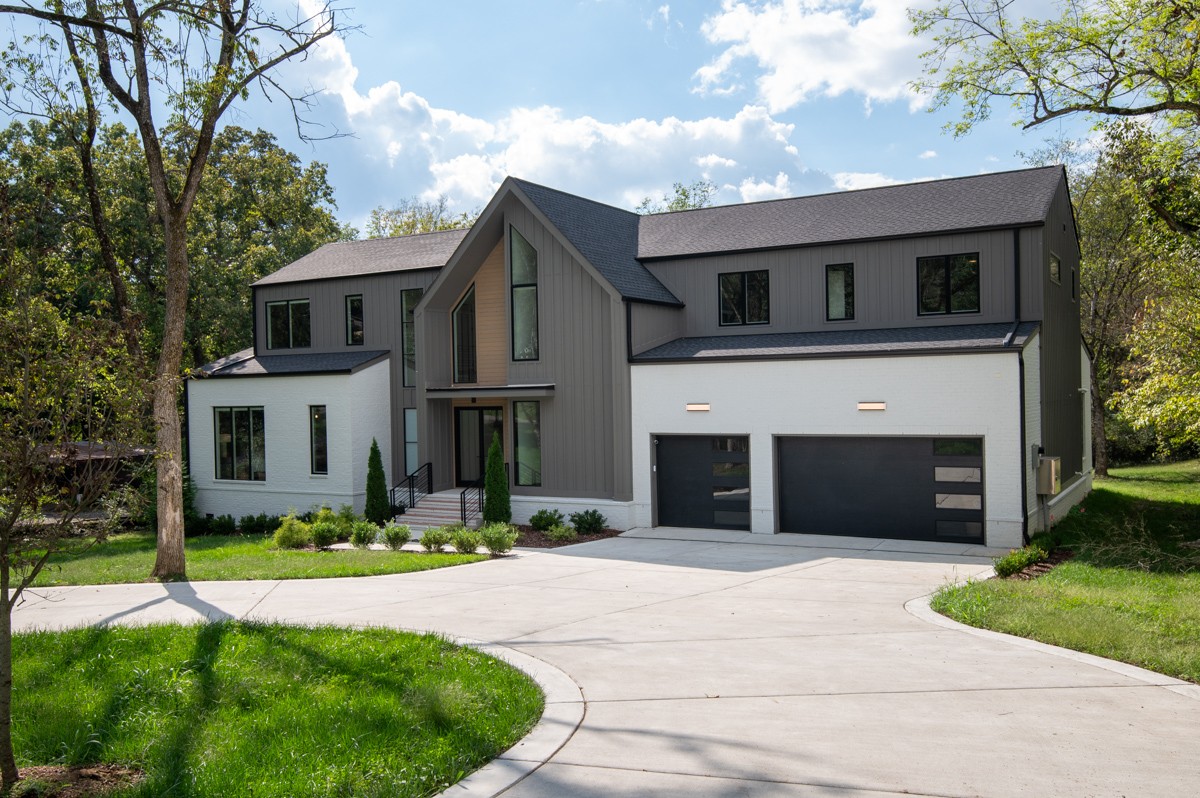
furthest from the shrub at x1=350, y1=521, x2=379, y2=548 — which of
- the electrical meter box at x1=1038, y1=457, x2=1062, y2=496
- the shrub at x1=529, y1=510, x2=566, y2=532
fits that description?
the electrical meter box at x1=1038, y1=457, x2=1062, y2=496

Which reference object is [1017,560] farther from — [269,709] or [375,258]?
[375,258]

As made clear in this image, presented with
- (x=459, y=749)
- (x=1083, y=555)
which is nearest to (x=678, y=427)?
(x=1083, y=555)

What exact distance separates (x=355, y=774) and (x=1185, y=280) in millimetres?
22630

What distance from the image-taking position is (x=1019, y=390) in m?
17.4

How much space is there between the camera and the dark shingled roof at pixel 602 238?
2205cm

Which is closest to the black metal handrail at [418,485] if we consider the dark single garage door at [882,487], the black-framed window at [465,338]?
the black-framed window at [465,338]

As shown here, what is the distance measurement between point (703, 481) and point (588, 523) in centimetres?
271

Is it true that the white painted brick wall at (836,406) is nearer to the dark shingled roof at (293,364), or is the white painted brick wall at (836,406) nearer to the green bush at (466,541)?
the green bush at (466,541)

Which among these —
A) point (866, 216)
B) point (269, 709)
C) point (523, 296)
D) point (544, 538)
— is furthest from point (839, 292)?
point (269, 709)

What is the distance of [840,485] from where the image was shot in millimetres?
19500

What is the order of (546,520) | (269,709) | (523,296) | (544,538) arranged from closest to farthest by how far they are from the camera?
1. (269,709)
2. (544,538)
3. (546,520)
4. (523,296)

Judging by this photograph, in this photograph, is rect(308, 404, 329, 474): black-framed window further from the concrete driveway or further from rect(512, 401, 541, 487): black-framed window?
the concrete driveway

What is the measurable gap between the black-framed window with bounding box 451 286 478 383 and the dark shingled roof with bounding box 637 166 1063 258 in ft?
15.4

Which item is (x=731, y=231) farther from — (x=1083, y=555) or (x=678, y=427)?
(x=1083, y=555)
